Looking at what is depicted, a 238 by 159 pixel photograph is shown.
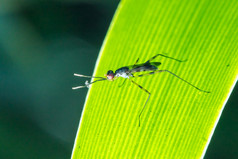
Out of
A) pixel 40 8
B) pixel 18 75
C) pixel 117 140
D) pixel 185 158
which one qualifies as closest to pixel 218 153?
pixel 185 158

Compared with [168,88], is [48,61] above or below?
above

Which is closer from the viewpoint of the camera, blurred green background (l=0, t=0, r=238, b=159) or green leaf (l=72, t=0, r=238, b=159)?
green leaf (l=72, t=0, r=238, b=159)

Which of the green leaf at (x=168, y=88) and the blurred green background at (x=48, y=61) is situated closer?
the green leaf at (x=168, y=88)

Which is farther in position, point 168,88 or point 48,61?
point 48,61
